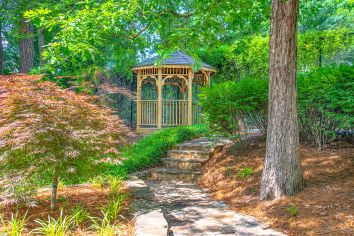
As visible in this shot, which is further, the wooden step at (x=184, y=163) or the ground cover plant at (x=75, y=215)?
the wooden step at (x=184, y=163)

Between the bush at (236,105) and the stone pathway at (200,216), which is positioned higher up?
the bush at (236,105)

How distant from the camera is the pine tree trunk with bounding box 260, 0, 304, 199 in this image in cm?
437

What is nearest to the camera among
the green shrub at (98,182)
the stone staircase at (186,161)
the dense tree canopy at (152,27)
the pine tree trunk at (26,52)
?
the green shrub at (98,182)

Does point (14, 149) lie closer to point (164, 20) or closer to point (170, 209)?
point (170, 209)

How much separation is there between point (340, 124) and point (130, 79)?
39.5 feet

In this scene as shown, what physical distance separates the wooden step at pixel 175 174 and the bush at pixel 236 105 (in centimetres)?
110

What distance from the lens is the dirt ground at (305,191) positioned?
3.63 meters

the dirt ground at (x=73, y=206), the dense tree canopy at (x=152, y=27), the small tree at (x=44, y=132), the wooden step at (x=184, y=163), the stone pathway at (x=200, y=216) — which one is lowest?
the stone pathway at (x=200, y=216)

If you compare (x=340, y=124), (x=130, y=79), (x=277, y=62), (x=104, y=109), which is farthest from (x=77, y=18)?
(x=130, y=79)

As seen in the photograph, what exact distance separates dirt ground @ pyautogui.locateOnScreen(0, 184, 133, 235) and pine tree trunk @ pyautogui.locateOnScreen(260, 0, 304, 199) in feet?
6.83

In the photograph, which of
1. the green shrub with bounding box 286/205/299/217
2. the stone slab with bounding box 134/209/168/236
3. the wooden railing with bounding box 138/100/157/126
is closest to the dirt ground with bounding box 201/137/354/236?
the green shrub with bounding box 286/205/299/217

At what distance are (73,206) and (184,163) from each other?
3846mm

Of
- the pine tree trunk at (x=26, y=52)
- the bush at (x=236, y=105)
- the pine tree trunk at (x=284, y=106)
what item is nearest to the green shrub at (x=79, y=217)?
the pine tree trunk at (x=284, y=106)

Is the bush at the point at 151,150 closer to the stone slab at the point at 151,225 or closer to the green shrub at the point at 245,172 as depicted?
the green shrub at the point at 245,172
